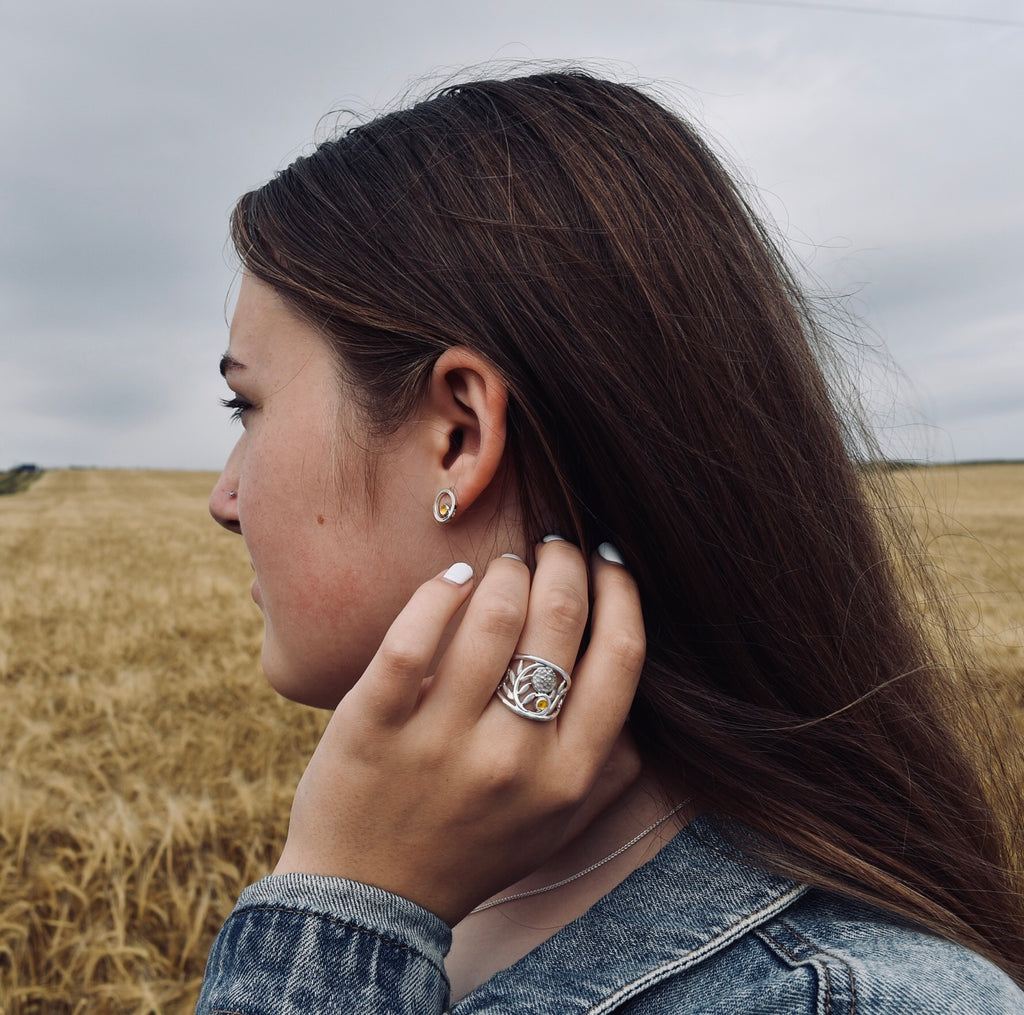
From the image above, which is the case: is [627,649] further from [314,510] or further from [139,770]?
[139,770]

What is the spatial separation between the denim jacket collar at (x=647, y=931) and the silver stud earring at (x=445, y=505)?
1.70ft

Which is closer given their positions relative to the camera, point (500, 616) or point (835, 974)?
point (835, 974)

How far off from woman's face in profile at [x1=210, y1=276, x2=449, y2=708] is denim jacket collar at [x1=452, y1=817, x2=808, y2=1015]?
482 millimetres

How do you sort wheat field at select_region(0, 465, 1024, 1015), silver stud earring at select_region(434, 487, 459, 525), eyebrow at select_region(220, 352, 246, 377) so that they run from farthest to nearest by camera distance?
wheat field at select_region(0, 465, 1024, 1015) → eyebrow at select_region(220, 352, 246, 377) → silver stud earring at select_region(434, 487, 459, 525)

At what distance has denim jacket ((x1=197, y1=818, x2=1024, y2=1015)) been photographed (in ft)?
2.98

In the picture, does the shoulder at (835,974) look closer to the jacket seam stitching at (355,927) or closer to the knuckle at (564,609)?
the jacket seam stitching at (355,927)

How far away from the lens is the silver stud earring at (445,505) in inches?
44.1

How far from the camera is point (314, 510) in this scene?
1.23 metres

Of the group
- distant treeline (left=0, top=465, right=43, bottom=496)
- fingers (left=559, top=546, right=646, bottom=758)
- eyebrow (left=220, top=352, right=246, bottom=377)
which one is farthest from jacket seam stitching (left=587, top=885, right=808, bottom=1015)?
distant treeline (left=0, top=465, right=43, bottom=496)

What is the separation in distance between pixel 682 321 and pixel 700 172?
0.27 meters

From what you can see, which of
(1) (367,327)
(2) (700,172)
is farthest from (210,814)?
(2) (700,172)

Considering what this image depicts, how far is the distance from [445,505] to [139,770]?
3985 mm

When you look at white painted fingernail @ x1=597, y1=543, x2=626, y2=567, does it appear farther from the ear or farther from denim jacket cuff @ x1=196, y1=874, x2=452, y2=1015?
denim jacket cuff @ x1=196, y1=874, x2=452, y2=1015

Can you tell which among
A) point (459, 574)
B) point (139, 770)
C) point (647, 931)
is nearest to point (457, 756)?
point (459, 574)
